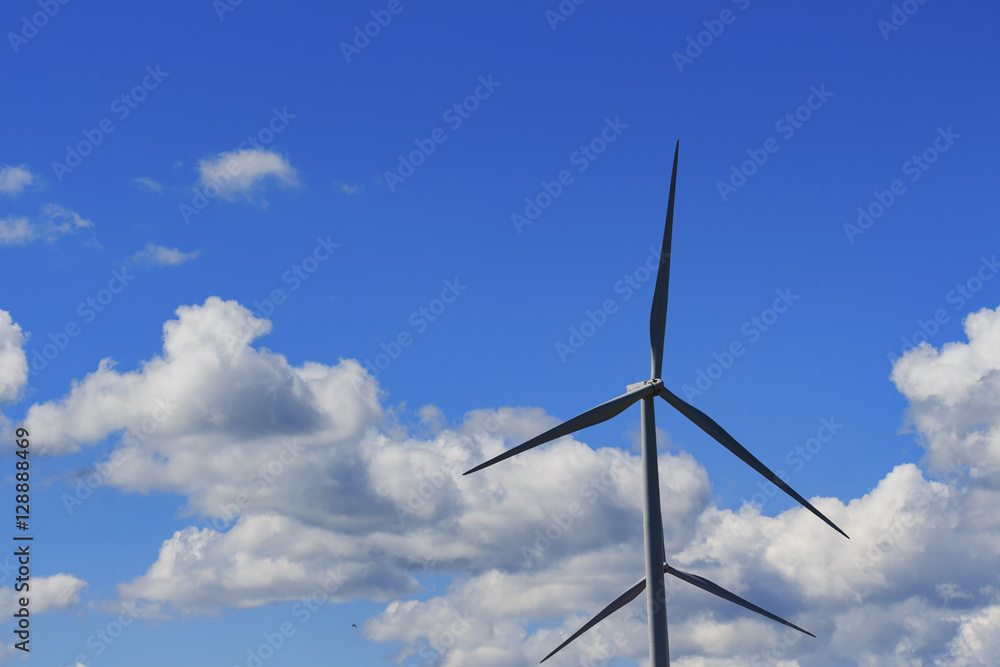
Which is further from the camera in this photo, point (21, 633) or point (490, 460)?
point (21, 633)

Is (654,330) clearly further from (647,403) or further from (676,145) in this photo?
(676,145)

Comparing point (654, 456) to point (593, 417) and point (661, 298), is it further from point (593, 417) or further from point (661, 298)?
point (661, 298)

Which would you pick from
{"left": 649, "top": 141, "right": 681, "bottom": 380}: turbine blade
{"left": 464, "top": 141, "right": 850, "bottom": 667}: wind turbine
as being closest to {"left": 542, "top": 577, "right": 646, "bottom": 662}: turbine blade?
{"left": 464, "top": 141, "right": 850, "bottom": 667}: wind turbine

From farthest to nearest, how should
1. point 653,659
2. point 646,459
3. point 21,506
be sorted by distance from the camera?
point 21,506, point 646,459, point 653,659

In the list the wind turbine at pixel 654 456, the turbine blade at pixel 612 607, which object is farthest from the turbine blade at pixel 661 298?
the turbine blade at pixel 612 607

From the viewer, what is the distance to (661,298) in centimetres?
6191

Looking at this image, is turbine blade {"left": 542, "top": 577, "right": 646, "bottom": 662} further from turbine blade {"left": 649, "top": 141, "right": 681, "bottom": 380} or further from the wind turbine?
turbine blade {"left": 649, "top": 141, "right": 681, "bottom": 380}

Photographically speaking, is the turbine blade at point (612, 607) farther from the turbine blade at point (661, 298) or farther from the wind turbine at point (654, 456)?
the turbine blade at point (661, 298)

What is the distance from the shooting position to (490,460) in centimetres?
5447

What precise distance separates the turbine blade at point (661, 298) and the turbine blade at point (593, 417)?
2294mm

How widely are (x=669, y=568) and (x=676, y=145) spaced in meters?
23.2

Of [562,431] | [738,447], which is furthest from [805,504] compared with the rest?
[562,431]

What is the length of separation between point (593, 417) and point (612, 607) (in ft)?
34.9

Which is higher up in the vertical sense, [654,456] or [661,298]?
[661,298]
